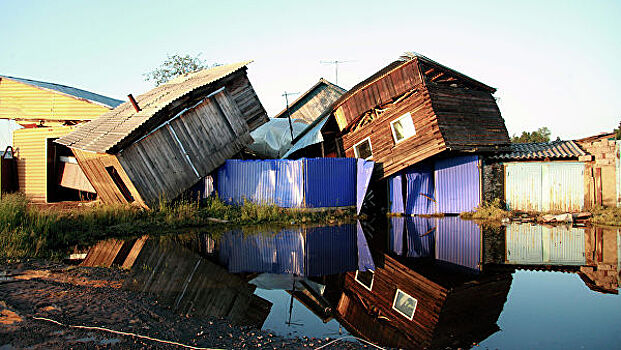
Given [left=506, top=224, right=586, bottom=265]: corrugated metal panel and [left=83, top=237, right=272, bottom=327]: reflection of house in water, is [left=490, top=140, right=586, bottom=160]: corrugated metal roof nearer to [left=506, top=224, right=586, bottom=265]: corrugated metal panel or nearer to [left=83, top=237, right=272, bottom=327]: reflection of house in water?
[left=506, top=224, right=586, bottom=265]: corrugated metal panel

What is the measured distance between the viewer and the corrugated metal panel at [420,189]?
17.2 meters

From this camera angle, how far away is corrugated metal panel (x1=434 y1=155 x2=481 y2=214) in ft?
53.9

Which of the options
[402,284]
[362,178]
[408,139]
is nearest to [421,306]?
[402,284]

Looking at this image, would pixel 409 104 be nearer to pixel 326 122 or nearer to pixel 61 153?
pixel 326 122

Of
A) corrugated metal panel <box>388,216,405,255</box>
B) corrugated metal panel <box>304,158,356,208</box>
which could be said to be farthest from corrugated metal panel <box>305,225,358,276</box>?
corrugated metal panel <box>304,158,356,208</box>

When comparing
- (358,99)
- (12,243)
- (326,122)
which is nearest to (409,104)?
(358,99)

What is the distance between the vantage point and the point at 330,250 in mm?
9797

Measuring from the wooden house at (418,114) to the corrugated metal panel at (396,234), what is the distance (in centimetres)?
218

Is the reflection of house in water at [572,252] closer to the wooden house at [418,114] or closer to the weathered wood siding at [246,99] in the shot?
the wooden house at [418,114]

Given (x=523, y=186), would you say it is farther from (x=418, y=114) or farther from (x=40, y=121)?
(x=40, y=121)

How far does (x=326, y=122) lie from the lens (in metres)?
19.0

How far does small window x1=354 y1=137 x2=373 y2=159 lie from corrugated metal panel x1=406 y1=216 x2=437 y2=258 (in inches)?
135

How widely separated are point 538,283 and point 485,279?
938 mm

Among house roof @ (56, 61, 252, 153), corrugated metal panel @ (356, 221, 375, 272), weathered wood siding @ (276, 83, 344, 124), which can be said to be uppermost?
weathered wood siding @ (276, 83, 344, 124)
